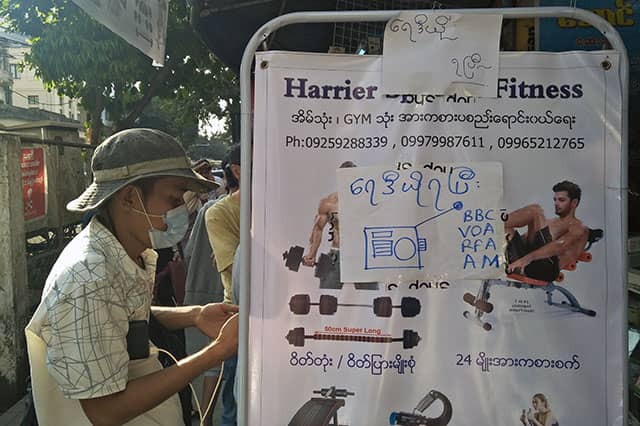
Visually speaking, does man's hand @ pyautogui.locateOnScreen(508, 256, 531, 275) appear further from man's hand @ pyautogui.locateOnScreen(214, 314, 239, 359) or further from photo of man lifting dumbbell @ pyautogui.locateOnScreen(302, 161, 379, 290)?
man's hand @ pyautogui.locateOnScreen(214, 314, 239, 359)

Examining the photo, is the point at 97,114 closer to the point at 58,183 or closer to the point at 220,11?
the point at 58,183

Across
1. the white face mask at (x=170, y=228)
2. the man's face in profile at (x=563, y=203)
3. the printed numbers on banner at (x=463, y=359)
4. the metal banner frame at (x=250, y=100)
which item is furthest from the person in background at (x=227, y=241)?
the man's face in profile at (x=563, y=203)

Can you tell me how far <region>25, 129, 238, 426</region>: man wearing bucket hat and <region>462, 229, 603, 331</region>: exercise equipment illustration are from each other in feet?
2.45

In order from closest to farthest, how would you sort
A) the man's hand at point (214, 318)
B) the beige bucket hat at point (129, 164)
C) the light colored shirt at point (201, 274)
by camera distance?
the beige bucket hat at point (129, 164) → the man's hand at point (214, 318) → the light colored shirt at point (201, 274)

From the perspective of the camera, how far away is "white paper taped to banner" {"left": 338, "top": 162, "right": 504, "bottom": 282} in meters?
1.61

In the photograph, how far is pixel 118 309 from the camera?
1.79 meters

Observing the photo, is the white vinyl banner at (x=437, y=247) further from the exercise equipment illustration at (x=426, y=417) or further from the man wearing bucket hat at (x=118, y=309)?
the man wearing bucket hat at (x=118, y=309)

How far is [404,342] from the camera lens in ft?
5.32

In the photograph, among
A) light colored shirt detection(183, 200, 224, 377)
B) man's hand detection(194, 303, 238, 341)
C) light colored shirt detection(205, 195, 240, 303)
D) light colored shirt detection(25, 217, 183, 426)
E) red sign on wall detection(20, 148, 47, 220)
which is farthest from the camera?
red sign on wall detection(20, 148, 47, 220)

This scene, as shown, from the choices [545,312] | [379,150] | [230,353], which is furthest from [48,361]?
[545,312]

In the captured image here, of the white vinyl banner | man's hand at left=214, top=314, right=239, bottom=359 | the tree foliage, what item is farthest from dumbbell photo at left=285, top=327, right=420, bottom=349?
the tree foliage

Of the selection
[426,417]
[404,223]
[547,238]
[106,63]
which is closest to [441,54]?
[404,223]

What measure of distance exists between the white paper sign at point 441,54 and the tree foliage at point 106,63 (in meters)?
7.18

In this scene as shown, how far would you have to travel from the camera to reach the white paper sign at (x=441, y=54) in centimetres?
159
